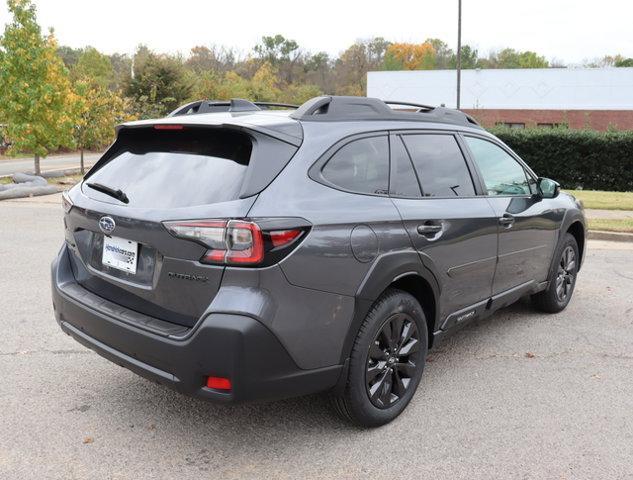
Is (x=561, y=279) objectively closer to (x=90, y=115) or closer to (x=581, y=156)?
(x=581, y=156)

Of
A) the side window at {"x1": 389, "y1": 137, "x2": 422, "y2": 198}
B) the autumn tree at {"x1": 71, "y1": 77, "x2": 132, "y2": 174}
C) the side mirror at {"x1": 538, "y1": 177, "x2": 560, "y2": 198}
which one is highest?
the autumn tree at {"x1": 71, "y1": 77, "x2": 132, "y2": 174}

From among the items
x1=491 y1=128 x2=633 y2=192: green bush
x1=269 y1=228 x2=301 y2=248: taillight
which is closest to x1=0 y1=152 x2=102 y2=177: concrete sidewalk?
x1=491 y1=128 x2=633 y2=192: green bush

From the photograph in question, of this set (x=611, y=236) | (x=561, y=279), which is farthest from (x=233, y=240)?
(x=611, y=236)

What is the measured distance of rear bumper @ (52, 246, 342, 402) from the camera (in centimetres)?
266

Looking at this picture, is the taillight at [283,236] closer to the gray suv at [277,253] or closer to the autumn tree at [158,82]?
the gray suv at [277,253]

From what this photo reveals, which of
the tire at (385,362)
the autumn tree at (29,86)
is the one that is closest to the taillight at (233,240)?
the tire at (385,362)

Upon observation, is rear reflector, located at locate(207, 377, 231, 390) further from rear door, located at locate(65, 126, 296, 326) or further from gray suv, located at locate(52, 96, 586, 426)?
rear door, located at locate(65, 126, 296, 326)

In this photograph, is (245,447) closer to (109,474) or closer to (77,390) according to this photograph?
(109,474)

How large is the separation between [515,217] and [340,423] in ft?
6.89

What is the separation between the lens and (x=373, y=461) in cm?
306

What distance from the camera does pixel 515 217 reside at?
4488 mm

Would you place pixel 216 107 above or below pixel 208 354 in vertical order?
above

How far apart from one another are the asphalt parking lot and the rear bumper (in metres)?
0.47

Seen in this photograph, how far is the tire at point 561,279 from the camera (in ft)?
17.6
